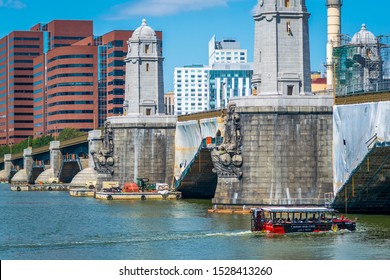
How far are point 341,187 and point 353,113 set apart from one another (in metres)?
6.82

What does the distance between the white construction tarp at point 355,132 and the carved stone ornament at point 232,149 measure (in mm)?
8880

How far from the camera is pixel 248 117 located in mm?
106125

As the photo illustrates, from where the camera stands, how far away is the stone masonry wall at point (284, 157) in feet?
346

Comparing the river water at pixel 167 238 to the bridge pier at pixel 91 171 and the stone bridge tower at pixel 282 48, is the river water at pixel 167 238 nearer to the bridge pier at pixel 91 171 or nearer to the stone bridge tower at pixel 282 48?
the stone bridge tower at pixel 282 48

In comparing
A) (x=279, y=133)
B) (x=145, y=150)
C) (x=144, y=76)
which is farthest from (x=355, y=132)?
(x=144, y=76)

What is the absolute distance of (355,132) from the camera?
101875 mm

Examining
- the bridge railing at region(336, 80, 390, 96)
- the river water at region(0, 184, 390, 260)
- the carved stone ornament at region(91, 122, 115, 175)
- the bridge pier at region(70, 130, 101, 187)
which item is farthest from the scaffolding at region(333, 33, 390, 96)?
the bridge pier at region(70, 130, 101, 187)

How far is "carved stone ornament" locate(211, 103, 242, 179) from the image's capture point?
348ft

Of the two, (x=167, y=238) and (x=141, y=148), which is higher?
(x=141, y=148)

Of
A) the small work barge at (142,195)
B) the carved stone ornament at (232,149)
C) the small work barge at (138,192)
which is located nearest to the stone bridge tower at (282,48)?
the carved stone ornament at (232,149)

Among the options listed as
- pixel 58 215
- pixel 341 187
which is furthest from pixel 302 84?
pixel 58 215

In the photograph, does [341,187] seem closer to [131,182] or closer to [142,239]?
[142,239]

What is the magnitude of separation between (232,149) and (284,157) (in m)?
4.84

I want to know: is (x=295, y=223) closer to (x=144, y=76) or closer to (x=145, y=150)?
(x=145, y=150)
